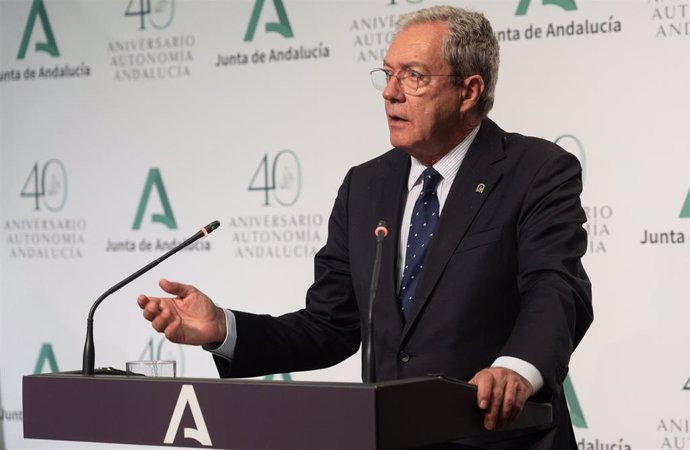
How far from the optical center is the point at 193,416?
82.0 inches

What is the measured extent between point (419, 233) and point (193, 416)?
0.94 meters

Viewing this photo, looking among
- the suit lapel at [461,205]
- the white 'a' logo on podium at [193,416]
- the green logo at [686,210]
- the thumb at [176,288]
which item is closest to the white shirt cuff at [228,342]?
the thumb at [176,288]

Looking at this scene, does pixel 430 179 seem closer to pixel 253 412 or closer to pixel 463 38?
pixel 463 38

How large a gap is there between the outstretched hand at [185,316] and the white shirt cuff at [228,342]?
0.02 metres

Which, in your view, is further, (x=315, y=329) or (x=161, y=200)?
(x=161, y=200)

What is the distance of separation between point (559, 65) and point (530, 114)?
24cm

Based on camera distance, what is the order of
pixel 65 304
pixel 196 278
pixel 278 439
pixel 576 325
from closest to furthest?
pixel 278 439 < pixel 576 325 < pixel 196 278 < pixel 65 304

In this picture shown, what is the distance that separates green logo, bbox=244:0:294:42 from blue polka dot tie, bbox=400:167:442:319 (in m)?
2.42

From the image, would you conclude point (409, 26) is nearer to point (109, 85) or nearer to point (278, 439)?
point (278, 439)

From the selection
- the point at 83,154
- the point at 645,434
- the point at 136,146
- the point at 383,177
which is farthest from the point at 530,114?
the point at 83,154

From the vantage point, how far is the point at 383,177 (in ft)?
9.86

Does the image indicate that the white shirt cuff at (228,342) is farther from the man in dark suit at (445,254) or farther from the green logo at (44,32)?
the green logo at (44,32)

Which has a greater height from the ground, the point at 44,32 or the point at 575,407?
the point at 44,32

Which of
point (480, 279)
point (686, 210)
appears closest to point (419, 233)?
point (480, 279)
